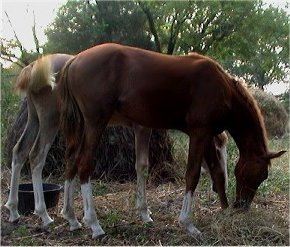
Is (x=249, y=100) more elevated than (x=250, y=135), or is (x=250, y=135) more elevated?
(x=249, y=100)

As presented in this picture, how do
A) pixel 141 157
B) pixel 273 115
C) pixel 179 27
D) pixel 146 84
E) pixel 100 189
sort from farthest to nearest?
pixel 179 27 → pixel 273 115 → pixel 100 189 → pixel 141 157 → pixel 146 84

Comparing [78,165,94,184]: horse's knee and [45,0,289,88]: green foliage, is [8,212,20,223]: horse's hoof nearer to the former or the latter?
[78,165,94,184]: horse's knee

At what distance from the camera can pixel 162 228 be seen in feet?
13.3

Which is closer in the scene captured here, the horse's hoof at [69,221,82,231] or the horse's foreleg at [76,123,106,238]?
the horse's foreleg at [76,123,106,238]

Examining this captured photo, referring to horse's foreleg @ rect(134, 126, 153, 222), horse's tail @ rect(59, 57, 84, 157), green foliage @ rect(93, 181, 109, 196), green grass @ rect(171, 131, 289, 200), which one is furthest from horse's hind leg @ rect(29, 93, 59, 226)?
green grass @ rect(171, 131, 289, 200)

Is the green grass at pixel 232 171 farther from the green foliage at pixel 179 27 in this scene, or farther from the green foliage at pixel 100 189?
the green foliage at pixel 179 27

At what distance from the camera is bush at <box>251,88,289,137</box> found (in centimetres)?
1424

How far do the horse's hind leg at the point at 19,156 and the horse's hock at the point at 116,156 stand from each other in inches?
82.0

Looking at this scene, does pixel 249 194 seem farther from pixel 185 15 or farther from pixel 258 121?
pixel 185 15

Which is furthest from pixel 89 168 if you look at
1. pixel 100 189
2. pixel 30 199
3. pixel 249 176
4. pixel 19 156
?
pixel 100 189

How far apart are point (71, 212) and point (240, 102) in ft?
6.16

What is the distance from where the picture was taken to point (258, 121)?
4.05 m

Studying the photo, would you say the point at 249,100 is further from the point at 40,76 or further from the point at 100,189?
the point at 100,189

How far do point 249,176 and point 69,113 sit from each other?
1.78 metres
